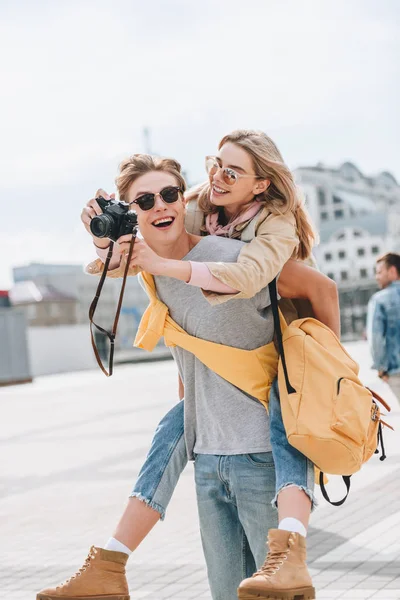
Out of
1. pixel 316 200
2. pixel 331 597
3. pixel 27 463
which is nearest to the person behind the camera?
pixel 331 597

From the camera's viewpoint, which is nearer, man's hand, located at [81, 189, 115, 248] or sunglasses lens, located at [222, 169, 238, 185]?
man's hand, located at [81, 189, 115, 248]

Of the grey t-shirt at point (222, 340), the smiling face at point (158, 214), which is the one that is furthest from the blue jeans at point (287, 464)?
the smiling face at point (158, 214)

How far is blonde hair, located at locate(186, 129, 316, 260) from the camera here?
2.77 meters

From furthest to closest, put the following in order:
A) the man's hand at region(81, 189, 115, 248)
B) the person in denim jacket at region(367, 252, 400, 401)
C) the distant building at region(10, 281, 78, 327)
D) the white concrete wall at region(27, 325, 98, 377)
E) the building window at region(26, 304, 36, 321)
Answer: the building window at region(26, 304, 36, 321)
the distant building at region(10, 281, 78, 327)
the white concrete wall at region(27, 325, 98, 377)
the person in denim jacket at region(367, 252, 400, 401)
the man's hand at region(81, 189, 115, 248)

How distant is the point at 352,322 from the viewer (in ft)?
286

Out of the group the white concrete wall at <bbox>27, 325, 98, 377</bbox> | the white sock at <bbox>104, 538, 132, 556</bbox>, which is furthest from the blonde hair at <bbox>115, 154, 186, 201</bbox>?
the white concrete wall at <bbox>27, 325, 98, 377</bbox>

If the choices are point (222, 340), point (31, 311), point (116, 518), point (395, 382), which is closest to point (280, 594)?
point (222, 340)

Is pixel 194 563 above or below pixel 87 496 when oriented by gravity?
above

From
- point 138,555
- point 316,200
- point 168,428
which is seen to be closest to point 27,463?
point 138,555

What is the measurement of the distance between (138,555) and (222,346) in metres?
3.40

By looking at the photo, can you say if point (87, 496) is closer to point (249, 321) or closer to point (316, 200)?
point (249, 321)

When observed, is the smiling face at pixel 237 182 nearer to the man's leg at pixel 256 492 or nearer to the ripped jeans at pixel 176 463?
the ripped jeans at pixel 176 463

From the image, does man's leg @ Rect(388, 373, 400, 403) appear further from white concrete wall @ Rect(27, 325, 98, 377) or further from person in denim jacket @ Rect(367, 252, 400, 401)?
white concrete wall @ Rect(27, 325, 98, 377)

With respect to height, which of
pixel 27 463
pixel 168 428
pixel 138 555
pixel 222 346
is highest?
pixel 222 346
